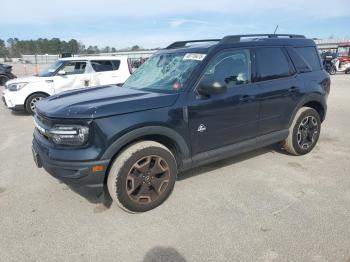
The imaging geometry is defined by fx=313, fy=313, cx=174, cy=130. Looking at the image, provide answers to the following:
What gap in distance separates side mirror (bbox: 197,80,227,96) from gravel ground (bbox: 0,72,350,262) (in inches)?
49.3

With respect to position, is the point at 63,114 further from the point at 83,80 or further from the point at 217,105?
the point at 83,80

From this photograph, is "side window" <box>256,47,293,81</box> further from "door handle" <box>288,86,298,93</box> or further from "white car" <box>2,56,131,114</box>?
"white car" <box>2,56,131,114</box>

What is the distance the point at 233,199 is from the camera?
12.3 feet

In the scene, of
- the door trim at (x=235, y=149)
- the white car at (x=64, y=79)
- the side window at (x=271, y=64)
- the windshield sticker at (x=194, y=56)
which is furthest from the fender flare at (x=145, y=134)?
the white car at (x=64, y=79)

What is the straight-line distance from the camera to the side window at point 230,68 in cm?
385

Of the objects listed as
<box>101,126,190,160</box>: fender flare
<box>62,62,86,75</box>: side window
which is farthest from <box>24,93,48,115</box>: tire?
<box>101,126,190,160</box>: fender flare

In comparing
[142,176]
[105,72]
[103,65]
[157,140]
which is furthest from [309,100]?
[103,65]

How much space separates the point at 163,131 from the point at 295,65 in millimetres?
2583

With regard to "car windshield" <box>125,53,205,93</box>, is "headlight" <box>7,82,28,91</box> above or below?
below

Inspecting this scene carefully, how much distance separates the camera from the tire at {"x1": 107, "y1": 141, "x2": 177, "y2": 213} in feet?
10.7

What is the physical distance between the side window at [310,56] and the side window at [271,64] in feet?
1.40

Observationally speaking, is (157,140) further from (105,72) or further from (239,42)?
(105,72)

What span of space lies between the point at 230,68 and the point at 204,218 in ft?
6.30

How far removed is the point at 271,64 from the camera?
14.7ft
